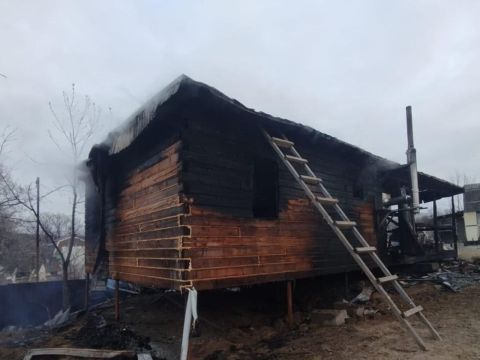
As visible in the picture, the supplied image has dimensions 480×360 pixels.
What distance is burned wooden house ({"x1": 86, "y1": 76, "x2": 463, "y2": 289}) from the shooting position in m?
6.45

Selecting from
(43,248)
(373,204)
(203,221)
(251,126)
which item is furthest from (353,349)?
(43,248)

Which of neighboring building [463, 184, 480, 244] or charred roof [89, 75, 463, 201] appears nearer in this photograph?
charred roof [89, 75, 463, 201]

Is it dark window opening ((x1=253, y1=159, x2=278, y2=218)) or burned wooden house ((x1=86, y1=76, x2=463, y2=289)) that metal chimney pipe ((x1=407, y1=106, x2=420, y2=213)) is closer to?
burned wooden house ((x1=86, y1=76, x2=463, y2=289))

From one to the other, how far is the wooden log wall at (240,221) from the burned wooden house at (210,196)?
0.8 inches

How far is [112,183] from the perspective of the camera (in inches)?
384

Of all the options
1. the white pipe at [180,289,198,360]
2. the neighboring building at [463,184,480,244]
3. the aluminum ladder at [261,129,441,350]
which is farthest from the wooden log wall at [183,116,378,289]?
the neighboring building at [463,184,480,244]

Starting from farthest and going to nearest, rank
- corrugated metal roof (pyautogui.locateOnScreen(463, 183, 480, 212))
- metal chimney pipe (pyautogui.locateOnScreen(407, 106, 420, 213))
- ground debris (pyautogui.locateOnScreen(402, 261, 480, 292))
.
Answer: corrugated metal roof (pyautogui.locateOnScreen(463, 183, 480, 212)) → metal chimney pipe (pyautogui.locateOnScreen(407, 106, 420, 213)) → ground debris (pyautogui.locateOnScreen(402, 261, 480, 292))

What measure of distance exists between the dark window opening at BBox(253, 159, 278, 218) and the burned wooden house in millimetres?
23

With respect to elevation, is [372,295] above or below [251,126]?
below

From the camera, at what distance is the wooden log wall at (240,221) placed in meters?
6.52

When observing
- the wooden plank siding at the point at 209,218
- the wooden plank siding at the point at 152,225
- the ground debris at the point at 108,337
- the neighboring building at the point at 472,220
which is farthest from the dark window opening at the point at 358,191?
the neighboring building at the point at 472,220

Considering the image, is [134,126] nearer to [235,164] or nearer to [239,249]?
[235,164]

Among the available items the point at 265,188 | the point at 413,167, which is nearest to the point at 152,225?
the point at 265,188

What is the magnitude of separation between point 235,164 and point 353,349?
3.77 meters
